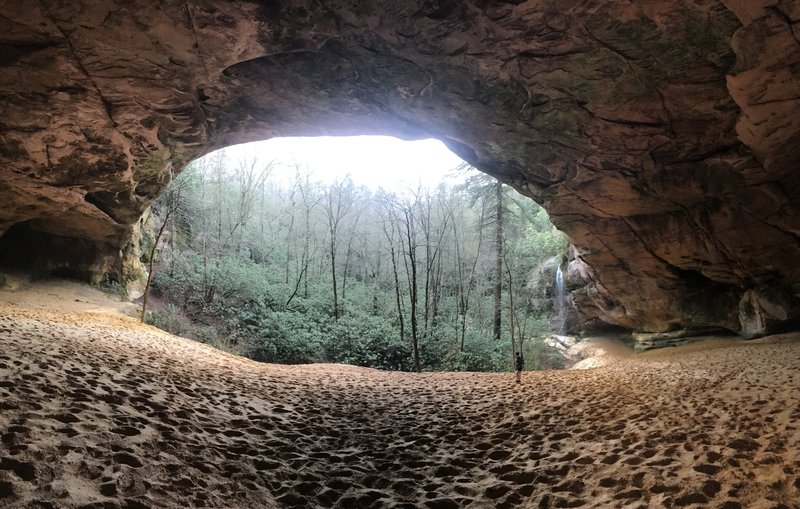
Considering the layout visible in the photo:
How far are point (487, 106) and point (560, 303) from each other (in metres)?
12.9

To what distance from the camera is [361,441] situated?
4.60 m

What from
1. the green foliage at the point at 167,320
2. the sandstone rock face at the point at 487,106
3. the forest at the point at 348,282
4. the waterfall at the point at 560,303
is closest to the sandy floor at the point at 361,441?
the sandstone rock face at the point at 487,106

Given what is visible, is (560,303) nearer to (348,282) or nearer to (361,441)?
(348,282)

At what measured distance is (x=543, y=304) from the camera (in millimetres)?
20016

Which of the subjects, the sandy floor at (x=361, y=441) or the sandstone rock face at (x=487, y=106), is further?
the sandstone rock face at (x=487, y=106)

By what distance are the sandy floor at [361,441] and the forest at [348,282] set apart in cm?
797

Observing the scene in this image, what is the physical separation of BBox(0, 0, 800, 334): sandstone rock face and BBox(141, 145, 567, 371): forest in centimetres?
362

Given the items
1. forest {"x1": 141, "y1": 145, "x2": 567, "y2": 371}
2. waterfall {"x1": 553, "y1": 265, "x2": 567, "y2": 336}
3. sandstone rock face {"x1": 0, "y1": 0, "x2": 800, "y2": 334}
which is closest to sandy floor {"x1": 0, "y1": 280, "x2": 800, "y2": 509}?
sandstone rock face {"x1": 0, "y1": 0, "x2": 800, "y2": 334}

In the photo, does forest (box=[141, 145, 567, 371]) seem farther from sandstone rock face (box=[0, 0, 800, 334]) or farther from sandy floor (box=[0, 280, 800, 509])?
sandy floor (box=[0, 280, 800, 509])

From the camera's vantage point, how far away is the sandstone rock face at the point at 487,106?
20.3 feet

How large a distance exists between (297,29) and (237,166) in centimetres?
2017

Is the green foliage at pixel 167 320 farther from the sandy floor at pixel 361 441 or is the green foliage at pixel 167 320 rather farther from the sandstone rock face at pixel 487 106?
the sandy floor at pixel 361 441

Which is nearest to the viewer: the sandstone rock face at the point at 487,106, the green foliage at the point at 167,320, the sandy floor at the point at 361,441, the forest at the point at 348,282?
the sandy floor at the point at 361,441

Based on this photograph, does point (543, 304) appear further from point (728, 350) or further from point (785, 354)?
point (785, 354)
